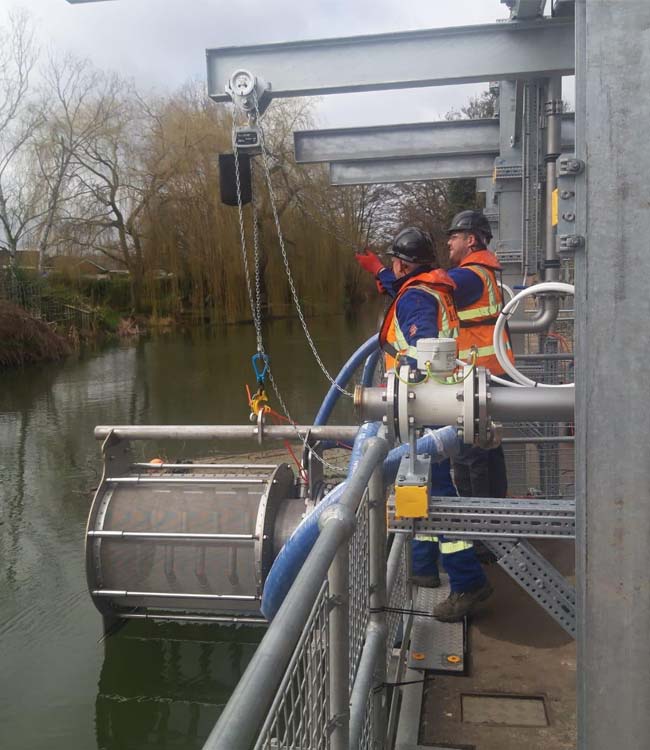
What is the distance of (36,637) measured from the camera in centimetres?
566

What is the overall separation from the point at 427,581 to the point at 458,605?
0.98 feet

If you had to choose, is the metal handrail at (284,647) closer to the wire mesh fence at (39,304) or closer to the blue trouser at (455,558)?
the blue trouser at (455,558)

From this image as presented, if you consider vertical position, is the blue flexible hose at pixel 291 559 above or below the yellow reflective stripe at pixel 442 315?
below

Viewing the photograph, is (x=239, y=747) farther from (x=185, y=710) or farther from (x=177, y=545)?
(x=185, y=710)

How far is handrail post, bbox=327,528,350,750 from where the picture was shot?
5.95ft

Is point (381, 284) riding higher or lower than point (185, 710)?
higher

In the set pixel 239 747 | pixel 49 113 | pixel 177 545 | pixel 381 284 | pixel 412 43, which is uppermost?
pixel 49 113

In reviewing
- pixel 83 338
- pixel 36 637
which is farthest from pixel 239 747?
pixel 83 338

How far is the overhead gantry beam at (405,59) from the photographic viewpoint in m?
4.48

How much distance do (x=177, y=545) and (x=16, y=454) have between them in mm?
Result: 7706

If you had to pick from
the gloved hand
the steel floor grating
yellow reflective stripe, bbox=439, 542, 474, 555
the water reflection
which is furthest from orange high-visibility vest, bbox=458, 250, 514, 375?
the water reflection

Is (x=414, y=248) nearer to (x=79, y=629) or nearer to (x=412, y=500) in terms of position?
(x=412, y=500)

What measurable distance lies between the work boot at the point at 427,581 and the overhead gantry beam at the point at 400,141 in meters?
4.65

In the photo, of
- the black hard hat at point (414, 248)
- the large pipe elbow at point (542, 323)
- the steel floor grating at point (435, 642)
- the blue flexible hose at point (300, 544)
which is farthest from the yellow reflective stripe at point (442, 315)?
the large pipe elbow at point (542, 323)
